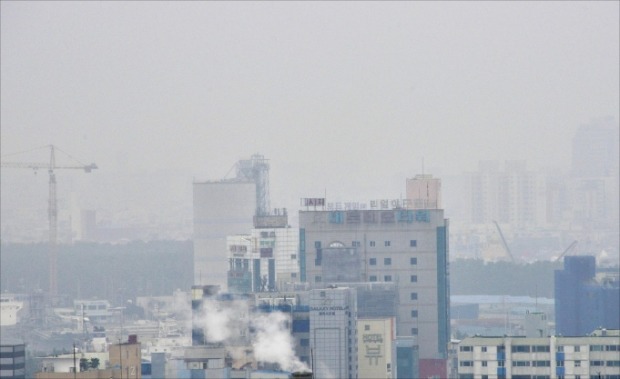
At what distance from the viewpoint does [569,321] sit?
7075cm

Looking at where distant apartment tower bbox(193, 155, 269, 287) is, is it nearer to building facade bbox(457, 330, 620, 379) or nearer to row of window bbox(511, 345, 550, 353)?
building facade bbox(457, 330, 620, 379)

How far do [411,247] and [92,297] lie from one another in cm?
4389

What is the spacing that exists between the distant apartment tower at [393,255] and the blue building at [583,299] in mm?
5836

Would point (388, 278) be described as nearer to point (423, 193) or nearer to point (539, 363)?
point (423, 193)

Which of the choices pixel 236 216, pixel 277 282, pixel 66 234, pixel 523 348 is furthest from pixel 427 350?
pixel 66 234

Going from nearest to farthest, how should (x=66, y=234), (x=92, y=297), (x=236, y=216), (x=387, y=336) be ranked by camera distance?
(x=387, y=336) → (x=236, y=216) → (x=92, y=297) → (x=66, y=234)

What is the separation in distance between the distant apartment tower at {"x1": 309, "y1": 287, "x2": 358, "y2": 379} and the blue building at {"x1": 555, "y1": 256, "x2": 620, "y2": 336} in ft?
60.6

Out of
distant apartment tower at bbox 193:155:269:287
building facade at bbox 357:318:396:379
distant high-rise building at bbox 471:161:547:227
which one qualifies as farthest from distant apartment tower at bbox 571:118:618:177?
building facade at bbox 357:318:396:379

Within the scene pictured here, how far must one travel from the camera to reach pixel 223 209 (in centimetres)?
9838

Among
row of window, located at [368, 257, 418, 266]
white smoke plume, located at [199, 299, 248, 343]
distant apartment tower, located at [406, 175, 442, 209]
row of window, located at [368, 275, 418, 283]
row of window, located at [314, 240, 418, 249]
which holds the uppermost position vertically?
distant apartment tower, located at [406, 175, 442, 209]

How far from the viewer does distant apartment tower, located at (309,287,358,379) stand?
49125mm

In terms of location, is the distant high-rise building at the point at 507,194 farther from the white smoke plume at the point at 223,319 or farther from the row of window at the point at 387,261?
the white smoke plume at the point at 223,319

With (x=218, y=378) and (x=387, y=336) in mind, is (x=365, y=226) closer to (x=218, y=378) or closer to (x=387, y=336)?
(x=387, y=336)

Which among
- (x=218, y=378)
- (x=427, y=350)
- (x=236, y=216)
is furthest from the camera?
(x=236, y=216)
